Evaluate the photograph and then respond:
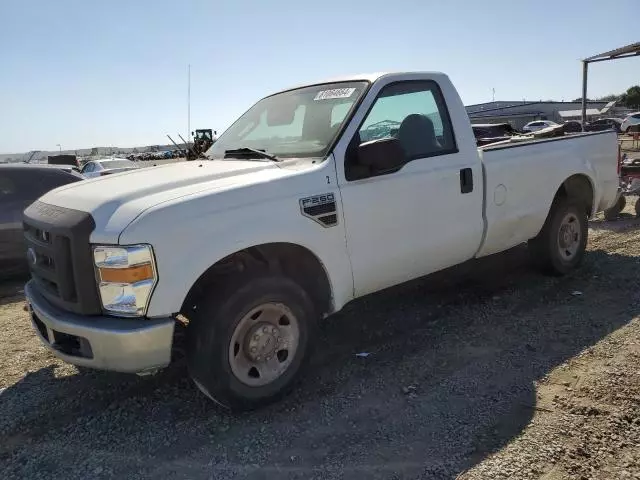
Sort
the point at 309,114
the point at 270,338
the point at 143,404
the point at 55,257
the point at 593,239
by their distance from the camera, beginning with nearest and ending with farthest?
the point at 55,257
the point at 270,338
the point at 143,404
the point at 309,114
the point at 593,239

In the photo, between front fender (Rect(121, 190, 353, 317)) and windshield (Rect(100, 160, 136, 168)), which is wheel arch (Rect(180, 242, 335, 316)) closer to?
front fender (Rect(121, 190, 353, 317))

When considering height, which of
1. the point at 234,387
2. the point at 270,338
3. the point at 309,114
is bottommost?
the point at 234,387

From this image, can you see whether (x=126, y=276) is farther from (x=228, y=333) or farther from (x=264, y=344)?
(x=264, y=344)

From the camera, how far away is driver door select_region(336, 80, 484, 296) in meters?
3.71

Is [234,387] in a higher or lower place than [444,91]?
lower

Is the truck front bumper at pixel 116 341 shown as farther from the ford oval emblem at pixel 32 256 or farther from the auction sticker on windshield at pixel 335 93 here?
the auction sticker on windshield at pixel 335 93

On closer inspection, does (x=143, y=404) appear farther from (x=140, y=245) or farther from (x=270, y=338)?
(x=140, y=245)

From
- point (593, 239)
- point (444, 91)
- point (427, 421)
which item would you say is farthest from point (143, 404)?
→ point (593, 239)

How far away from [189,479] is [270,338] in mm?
917

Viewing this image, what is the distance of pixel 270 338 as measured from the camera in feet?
11.0

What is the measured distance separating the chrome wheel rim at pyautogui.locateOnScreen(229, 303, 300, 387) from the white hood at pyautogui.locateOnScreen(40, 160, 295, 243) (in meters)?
0.81

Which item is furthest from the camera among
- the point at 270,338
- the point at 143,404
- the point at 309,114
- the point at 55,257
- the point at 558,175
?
the point at 558,175

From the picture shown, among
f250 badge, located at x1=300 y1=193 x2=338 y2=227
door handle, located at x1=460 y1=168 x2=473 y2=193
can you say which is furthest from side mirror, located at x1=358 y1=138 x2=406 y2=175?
door handle, located at x1=460 y1=168 x2=473 y2=193

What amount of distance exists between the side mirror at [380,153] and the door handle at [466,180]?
0.89 m
